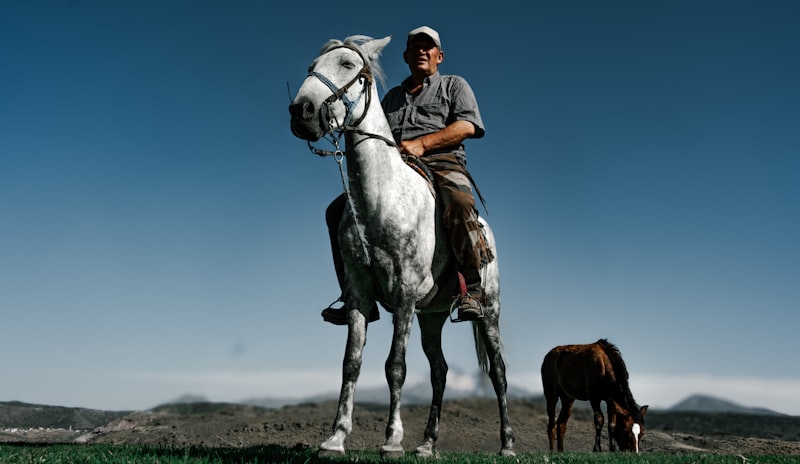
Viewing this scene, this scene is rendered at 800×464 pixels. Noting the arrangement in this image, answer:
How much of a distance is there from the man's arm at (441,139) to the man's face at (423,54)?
92cm

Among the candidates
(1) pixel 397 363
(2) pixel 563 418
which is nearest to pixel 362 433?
(2) pixel 563 418

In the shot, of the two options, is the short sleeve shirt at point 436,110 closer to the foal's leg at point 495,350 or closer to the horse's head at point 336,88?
the horse's head at point 336,88

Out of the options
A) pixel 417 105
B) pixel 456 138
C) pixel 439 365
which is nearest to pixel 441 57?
pixel 417 105

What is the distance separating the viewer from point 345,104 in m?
5.61

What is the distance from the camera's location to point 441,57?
7.51 metres

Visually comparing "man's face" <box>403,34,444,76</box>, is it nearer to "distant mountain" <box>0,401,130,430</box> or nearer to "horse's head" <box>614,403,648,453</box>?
"horse's head" <box>614,403,648,453</box>

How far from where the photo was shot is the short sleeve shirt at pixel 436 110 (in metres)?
7.05

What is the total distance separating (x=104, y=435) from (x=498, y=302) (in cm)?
933

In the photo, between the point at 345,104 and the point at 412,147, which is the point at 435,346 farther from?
the point at 345,104

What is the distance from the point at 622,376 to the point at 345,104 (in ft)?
29.6

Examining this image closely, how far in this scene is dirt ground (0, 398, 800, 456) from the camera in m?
12.3

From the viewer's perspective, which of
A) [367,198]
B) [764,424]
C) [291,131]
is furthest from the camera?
[764,424]

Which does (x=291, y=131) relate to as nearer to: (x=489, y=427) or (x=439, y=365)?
(x=439, y=365)

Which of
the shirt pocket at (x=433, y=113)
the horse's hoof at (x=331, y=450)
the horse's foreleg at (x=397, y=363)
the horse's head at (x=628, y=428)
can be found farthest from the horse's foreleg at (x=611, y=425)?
the horse's hoof at (x=331, y=450)
